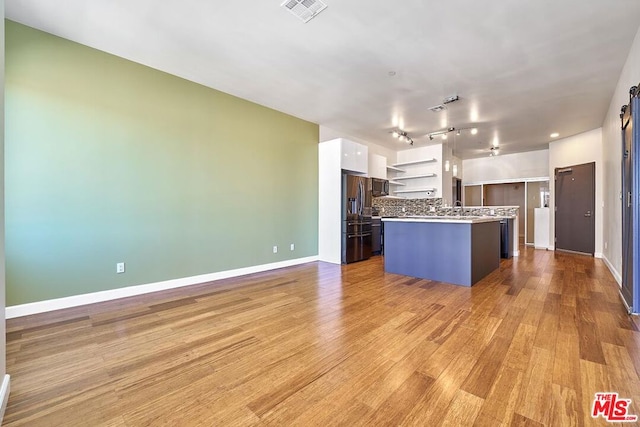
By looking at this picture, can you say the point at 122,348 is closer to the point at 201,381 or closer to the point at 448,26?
the point at 201,381

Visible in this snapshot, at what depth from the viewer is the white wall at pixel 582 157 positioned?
590 cm

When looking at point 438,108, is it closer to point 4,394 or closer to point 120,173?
point 120,173

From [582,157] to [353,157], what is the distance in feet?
17.9

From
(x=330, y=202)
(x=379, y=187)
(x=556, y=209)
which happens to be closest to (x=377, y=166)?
(x=379, y=187)

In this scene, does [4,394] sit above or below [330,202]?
below

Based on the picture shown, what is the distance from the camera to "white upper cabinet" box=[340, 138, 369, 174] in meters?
5.58

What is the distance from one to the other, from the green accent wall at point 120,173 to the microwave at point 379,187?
276 cm

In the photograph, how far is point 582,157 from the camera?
6344 mm

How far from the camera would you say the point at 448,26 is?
2.72 m

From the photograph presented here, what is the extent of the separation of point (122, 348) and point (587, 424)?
9.83 ft

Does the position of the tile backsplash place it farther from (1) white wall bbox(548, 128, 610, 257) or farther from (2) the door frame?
(1) white wall bbox(548, 128, 610, 257)

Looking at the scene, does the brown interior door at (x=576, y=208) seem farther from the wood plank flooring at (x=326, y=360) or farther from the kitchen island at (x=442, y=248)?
the wood plank flooring at (x=326, y=360)

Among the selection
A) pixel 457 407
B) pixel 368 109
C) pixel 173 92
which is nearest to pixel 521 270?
pixel 368 109

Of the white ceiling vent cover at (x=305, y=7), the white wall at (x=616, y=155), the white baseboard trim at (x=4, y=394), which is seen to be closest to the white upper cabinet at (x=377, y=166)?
the white wall at (x=616, y=155)
